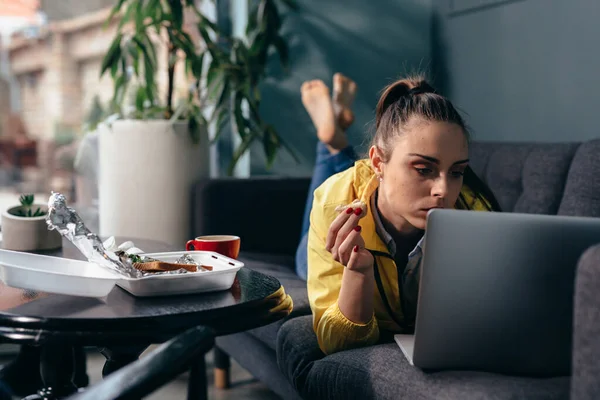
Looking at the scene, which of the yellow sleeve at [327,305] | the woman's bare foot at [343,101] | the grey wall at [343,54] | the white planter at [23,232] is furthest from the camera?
the grey wall at [343,54]

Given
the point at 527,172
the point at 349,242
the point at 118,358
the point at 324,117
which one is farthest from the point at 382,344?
the point at 324,117

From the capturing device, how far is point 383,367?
1.18 m

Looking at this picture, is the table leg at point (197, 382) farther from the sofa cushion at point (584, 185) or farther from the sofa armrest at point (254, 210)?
the sofa armrest at point (254, 210)

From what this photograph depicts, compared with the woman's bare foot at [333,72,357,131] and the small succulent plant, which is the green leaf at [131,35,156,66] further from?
the small succulent plant

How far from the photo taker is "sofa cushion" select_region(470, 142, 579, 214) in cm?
181

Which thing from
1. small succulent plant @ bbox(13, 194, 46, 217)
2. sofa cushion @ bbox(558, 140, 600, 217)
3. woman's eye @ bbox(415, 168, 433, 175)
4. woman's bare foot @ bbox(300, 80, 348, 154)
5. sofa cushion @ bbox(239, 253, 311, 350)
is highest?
woman's bare foot @ bbox(300, 80, 348, 154)

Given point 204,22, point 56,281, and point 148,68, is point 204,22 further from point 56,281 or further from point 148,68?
point 56,281

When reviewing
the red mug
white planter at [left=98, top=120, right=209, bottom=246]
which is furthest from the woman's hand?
white planter at [left=98, top=120, right=209, bottom=246]

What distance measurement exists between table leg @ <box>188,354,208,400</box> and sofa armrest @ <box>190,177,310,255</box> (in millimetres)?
1595

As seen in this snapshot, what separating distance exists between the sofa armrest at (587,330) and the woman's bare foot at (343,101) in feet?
5.11

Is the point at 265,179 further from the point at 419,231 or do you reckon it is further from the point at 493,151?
the point at 419,231

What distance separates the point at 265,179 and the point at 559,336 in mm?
1636

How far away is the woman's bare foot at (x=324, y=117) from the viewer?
2.21 metres

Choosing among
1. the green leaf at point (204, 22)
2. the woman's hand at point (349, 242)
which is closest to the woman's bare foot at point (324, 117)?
the green leaf at point (204, 22)
